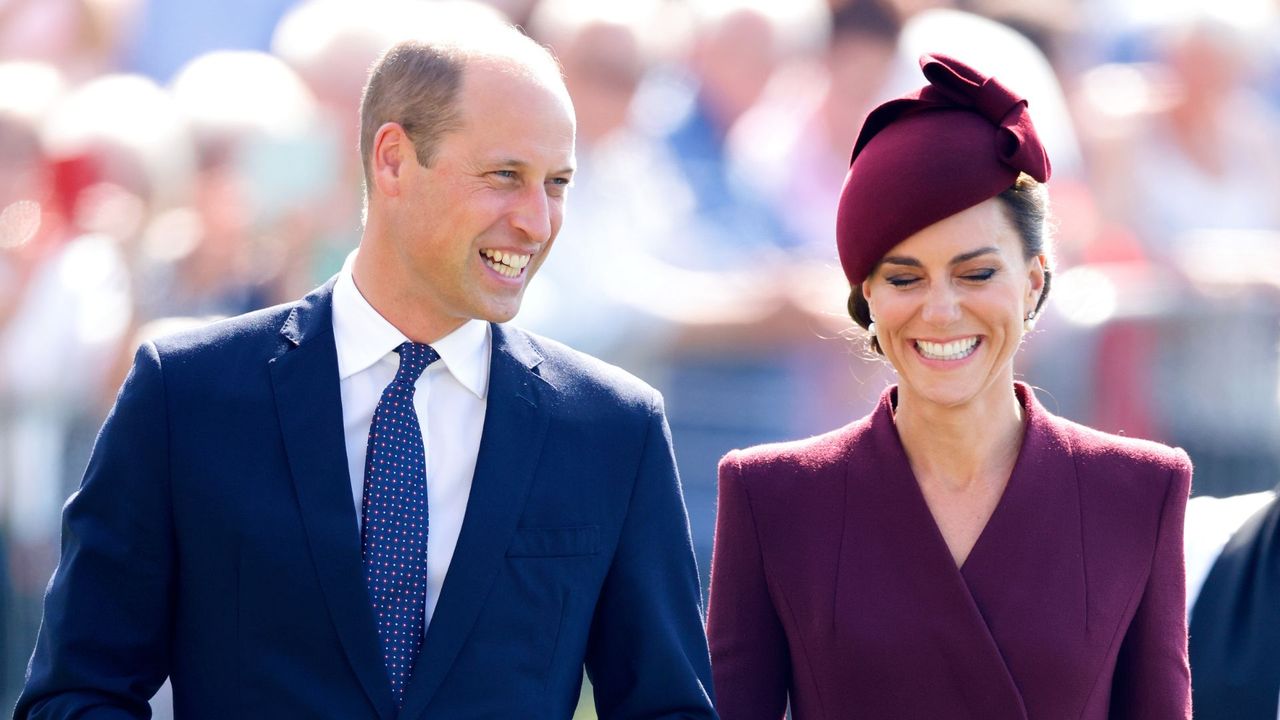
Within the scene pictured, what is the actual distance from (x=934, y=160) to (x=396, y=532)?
118 centimetres

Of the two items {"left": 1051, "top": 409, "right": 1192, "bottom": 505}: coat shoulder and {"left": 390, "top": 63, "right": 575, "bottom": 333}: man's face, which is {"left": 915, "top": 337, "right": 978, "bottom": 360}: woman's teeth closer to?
{"left": 1051, "top": 409, "right": 1192, "bottom": 505}: coat shoulder

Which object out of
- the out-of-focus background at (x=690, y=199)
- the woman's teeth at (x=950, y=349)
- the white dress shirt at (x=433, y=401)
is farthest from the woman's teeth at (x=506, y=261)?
the out-of-focus background at (x=690, y=199)

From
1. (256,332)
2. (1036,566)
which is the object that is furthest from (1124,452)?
(256,332)

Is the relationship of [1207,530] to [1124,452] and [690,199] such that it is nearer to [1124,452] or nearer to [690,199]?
[1124,452]

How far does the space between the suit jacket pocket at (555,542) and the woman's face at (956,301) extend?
0.70 m

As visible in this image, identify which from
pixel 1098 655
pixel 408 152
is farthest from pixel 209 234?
pixel 1098 655

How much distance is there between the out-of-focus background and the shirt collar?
3.00 m

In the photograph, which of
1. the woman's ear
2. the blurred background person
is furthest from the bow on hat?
the blurred background person

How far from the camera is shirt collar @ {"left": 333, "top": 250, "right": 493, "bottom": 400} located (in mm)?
3467

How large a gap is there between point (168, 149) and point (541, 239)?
4.44m

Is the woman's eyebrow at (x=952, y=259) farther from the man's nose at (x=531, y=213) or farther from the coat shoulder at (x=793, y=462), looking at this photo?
the man's nose at (x=531, y=213)

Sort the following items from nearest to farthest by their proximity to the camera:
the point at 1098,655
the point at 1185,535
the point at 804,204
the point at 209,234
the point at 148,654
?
the point at 148,654 < the point at 1098,655 < the point at 1185,535 < the point at 209,234 < the point at 804,204

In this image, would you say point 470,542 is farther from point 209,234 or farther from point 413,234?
point 209,234

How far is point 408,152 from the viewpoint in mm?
3496
